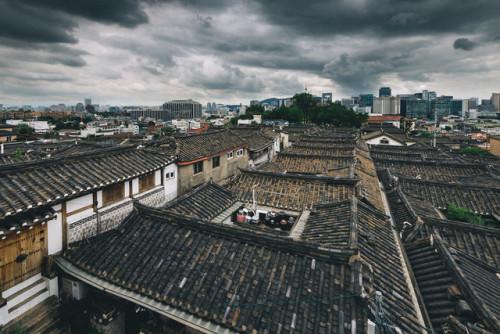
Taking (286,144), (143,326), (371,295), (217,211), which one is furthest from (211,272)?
(286,144)

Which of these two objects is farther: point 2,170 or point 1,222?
point 2,170

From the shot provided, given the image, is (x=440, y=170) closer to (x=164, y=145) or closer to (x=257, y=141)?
(x=257, y=141)

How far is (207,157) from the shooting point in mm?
22922

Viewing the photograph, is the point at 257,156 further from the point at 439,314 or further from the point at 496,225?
the point at 439,314

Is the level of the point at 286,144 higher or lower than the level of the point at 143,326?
higher

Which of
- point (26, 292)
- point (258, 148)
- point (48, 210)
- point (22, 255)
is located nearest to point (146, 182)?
point (48, 210)

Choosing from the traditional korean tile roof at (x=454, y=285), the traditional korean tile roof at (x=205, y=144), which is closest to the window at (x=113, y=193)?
the traditional korean tile roof at (x=205, y=144)

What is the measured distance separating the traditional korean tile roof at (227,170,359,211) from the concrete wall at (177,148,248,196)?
4398 mm

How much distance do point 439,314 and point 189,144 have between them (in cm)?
2060

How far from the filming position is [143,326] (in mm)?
8703

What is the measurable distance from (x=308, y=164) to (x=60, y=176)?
66.4 feet

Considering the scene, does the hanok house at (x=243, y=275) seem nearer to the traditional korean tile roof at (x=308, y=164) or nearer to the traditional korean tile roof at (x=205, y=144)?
the traditional korean tile roof at (x=205, y=144)

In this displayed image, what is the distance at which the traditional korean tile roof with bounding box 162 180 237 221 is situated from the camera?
1319cm

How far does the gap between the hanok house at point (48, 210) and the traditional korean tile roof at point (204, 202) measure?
2.74 metres
